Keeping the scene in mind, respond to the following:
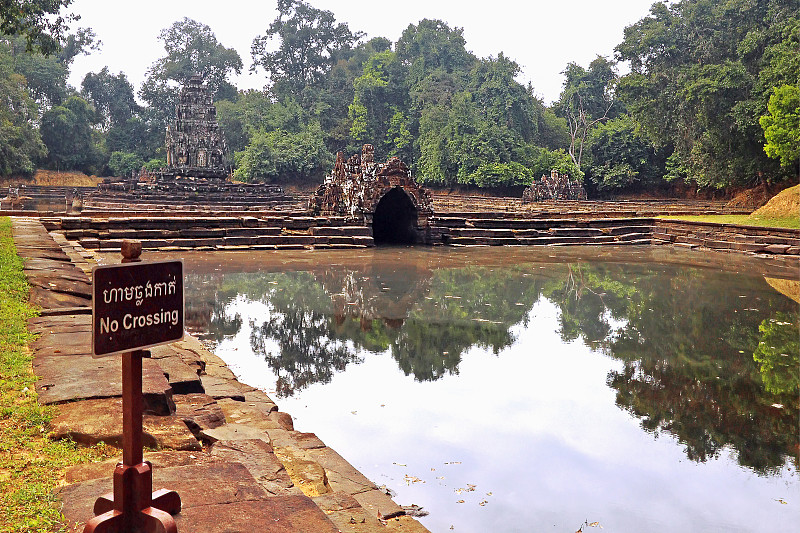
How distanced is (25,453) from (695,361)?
5.63m

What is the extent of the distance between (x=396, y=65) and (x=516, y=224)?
3883 cm

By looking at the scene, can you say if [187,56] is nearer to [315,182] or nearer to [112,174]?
[112,174]

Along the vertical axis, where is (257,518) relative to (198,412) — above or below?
above

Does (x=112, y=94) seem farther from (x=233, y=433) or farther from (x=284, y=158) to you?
(x=233, y=433)

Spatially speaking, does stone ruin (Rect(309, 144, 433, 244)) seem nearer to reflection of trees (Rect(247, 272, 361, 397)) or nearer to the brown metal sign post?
reflection of trees (Rect(247, 272, 361, 397))

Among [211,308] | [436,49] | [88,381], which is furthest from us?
[436,49]

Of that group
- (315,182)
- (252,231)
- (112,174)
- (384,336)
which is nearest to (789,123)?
(252,231)

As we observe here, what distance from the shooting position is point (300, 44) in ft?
213

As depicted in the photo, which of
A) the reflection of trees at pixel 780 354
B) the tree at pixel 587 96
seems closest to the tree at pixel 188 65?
the tree at pixel 587 96

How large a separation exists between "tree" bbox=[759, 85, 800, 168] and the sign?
894 inches

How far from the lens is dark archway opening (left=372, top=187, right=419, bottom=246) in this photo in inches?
763

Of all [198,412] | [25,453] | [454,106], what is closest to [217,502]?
[25,453]

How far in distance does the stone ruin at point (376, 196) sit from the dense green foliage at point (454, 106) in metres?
8.58

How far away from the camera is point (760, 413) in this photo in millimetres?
4867
